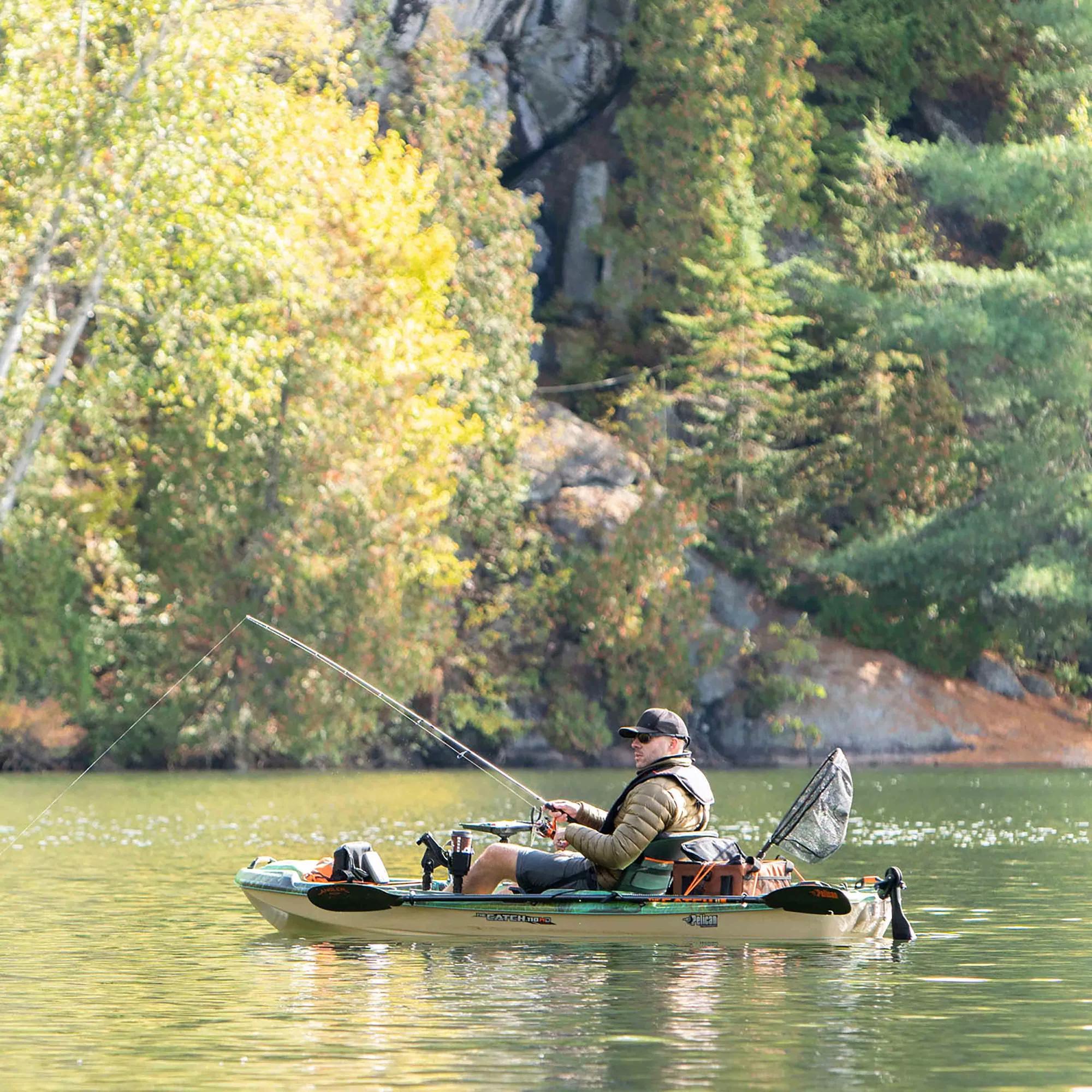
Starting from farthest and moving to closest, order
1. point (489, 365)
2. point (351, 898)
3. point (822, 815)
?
point (489, 365) < point (822, 815) < point (351, 898)

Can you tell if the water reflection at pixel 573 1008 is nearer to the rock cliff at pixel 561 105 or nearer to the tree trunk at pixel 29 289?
the tree trunk at pixel 29 289

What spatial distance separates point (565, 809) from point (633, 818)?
31.5 inches

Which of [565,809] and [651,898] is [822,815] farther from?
[565,809]

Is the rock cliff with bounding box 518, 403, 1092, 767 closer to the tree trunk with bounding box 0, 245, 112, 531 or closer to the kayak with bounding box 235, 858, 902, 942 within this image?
the tree trunk with bounding box 0, 245, 112, 531

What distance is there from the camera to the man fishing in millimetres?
16625

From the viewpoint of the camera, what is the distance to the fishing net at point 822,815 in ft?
57.6

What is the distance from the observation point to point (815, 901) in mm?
16469

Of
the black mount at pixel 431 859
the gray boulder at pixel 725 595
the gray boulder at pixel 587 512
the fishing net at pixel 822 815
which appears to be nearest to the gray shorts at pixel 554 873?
the black mount at pixel 431 859

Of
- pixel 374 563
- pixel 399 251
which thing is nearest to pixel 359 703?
pixel 374 563

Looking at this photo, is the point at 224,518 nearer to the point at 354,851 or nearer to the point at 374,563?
the point at 374,563

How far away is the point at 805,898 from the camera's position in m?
16.4

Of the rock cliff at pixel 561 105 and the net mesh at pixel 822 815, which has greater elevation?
the rock cliff at pixel 561 105

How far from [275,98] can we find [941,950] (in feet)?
68.3

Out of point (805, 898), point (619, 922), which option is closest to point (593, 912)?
point (619, 922)
